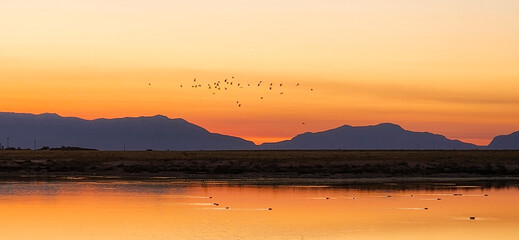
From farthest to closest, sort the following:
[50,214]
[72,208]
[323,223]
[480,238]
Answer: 1. [72,208]
2. [50,214]
3. [323,223]
4. [480,238]

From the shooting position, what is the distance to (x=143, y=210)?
36.5 m

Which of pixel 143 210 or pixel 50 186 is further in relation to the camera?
pixel 50 186

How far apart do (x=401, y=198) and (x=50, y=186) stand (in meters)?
22.4

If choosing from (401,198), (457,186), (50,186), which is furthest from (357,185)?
(50,186)

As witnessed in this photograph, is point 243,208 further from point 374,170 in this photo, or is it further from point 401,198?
point 374,170

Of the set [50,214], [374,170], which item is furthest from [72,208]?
[374,170]

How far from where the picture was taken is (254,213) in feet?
118

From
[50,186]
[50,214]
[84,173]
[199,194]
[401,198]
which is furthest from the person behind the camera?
[84,173]

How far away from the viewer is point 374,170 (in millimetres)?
78500

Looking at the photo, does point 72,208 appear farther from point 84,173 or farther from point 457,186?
point 84,173

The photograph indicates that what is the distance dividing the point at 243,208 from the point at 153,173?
39924 millimetres

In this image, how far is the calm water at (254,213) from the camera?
2906 cm

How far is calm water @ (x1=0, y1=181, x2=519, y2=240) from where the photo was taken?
95.3 feet

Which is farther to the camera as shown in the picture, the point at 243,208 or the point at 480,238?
the point at 243,208
